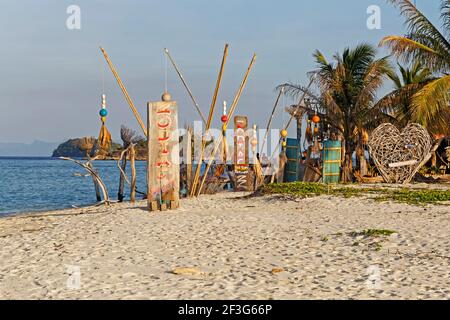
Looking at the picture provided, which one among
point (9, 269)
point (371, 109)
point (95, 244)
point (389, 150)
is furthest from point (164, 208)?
point (371, 109)

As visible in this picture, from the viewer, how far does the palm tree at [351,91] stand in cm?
2433

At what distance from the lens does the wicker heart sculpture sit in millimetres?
21750

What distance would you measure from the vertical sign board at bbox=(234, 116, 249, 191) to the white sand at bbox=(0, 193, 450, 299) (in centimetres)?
745

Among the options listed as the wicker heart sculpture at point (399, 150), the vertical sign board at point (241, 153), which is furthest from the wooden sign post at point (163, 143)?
the wicker heart sculpture at point (399, 150)

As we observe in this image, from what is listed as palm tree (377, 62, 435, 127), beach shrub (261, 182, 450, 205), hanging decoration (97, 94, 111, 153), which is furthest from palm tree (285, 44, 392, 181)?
hanging decoration (97, 94, 111, 153)

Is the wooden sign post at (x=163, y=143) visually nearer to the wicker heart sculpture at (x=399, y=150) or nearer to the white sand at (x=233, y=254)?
the white sand at (x=233, y=254)

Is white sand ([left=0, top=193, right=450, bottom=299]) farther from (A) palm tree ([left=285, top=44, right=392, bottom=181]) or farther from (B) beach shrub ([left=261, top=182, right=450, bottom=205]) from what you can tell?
(A) palm tree ([left=285, top=44, right=392, bottom=181])

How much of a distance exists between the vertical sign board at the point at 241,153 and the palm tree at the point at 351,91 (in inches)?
128

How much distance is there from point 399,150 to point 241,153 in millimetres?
5783

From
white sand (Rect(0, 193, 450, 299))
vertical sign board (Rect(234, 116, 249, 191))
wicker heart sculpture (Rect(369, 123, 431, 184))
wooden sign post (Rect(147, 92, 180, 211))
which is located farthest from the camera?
vertical sign board (Rect(234, 116, 249, 191))

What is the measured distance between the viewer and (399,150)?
2200cm

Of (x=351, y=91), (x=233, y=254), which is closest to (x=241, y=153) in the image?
(x=351, y=91)

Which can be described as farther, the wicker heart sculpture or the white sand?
the wicker heart sculpture

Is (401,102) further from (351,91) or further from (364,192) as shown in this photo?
(364,192)
